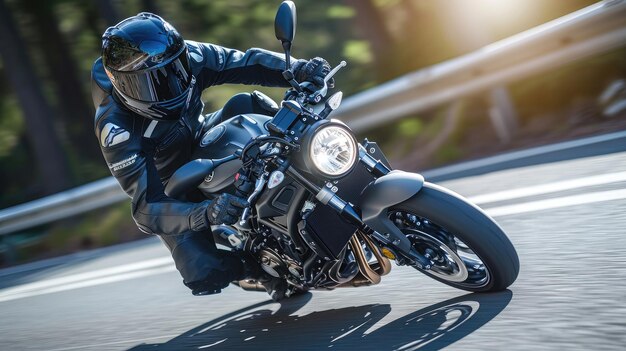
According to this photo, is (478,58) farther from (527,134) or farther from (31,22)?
(31,22)

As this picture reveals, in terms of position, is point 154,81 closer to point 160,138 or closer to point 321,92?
point 160,138

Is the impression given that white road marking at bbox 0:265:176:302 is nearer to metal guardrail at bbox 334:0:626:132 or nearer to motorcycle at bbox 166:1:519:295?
motorcycle at bbox 166:1:519:295

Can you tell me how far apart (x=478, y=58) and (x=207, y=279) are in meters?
3.95

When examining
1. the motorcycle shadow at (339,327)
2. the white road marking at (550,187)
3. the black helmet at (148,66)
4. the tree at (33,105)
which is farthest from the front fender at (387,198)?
the tree at (33,105)

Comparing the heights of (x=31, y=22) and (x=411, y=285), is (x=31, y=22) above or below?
above

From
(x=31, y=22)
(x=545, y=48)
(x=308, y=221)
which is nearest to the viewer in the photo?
(x=308, y=221)

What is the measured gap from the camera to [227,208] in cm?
359

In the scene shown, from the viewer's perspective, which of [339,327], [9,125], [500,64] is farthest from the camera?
[9,125]

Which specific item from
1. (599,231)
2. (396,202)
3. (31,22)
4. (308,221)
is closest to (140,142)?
(308,221)

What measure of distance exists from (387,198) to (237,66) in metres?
1.79

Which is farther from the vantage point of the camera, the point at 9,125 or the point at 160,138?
the point at 9,125

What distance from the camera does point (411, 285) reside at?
4.38 m

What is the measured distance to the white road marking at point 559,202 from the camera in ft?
15.9

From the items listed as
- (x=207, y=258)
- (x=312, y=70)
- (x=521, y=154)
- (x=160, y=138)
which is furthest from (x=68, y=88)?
(x=312, y=70)
